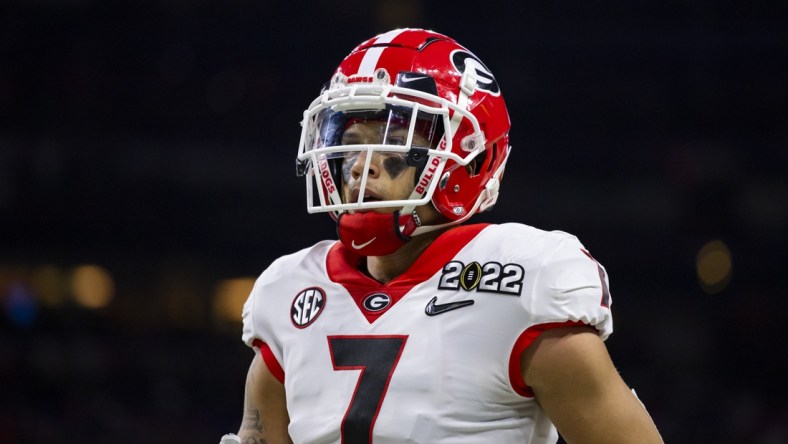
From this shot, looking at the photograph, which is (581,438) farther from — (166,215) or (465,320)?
(166,215)

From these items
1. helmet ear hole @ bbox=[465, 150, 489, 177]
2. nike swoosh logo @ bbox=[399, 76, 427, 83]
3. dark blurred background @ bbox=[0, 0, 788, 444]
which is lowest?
dark blurred background @ bbox=[0, 0, 788, 444]

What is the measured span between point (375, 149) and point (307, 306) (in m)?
0.23

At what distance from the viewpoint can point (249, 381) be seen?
4.80 ft

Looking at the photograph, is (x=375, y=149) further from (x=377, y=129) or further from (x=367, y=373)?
(x=367, y=373)

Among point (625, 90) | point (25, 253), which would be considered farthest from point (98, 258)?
point (625, 90)

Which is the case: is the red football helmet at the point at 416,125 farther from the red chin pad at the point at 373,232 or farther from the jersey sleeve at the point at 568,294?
the jersey sleeve at the point at 568,294

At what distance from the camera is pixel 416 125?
4.36 ft

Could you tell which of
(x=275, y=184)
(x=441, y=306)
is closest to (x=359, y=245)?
(x=441, y=306)

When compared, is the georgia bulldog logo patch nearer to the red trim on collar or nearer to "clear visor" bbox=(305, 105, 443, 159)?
the red trim on collar

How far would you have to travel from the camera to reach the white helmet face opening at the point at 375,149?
1285 mm

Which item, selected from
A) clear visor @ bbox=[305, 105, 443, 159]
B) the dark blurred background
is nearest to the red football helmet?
clear visor @ bbox=[305, 105, 443, 159]

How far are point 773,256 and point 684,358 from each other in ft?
1.78

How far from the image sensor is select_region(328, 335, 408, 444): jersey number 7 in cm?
122

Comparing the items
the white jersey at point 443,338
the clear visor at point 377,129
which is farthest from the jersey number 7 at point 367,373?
the clear visor at point 377,129
